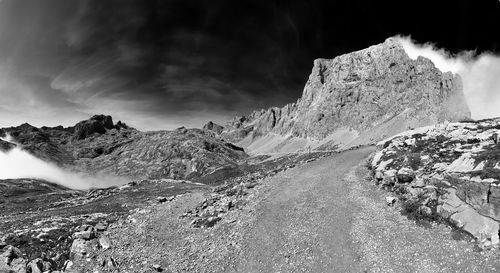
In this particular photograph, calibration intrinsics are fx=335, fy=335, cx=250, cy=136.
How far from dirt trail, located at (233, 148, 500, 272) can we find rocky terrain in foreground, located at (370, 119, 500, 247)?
4.51 feet

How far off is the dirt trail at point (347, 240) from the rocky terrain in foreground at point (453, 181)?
4.51 ft

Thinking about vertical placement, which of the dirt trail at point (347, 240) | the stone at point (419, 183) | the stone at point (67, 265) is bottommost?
the dirt trail at point (347, 240)

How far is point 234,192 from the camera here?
4384 cm

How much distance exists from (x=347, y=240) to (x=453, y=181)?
10.6 metres

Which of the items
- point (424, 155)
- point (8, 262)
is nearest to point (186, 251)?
point (8, 262)

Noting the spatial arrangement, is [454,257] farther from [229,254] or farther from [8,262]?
[8,262]

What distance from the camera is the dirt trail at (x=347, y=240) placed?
21.7 metres

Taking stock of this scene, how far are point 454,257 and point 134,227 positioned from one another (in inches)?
1113

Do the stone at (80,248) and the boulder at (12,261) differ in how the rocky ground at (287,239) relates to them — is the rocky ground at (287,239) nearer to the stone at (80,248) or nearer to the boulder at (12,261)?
the stone at (80,248)

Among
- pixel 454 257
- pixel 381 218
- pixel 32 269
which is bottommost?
pixel 454 257

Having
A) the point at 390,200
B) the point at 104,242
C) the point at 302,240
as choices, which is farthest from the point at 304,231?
the point at 104,242

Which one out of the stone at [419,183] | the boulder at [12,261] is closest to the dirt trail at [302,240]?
the stone at [419,183]

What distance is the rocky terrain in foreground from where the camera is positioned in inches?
926

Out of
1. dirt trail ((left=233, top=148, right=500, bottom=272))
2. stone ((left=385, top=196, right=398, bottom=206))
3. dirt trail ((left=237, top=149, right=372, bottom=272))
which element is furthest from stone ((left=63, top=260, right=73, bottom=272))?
stone ((left=385, top=196, right=398, bottom=206))
